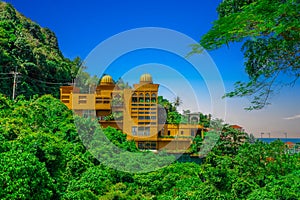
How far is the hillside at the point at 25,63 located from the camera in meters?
16.0

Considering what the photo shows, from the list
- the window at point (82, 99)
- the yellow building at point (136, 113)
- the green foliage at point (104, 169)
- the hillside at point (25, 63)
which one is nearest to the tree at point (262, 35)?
the green foliage at point (104, 169)

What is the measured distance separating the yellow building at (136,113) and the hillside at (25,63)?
4.33 meters

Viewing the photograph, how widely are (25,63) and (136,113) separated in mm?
9141

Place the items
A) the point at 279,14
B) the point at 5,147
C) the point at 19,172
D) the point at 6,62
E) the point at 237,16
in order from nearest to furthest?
1. the point at 279,14
2. the point at 237,16
3. the point at 19,172
4. the point at 5,147
5. the point at 6,62

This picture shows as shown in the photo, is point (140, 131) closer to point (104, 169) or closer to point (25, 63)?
point (104, 169)

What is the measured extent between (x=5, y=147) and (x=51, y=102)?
5876mm

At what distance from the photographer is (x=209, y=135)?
12.6 meters

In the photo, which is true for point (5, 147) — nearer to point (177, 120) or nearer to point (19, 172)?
point (19, 172)

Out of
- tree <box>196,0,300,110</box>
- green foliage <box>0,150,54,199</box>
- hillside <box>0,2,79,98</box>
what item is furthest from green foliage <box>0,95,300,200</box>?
hillside <box>0,2,79,98</box>

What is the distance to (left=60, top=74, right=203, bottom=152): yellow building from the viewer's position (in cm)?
1128

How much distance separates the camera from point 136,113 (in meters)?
11.2

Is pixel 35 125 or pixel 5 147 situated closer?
pixel 5 147

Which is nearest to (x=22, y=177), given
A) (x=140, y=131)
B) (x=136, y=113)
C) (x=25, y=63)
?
(x=136, y=113)

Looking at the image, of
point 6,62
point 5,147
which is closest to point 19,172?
point 5,147
